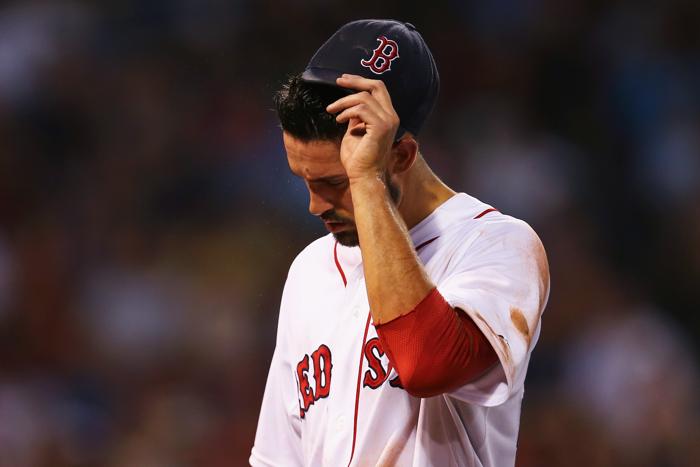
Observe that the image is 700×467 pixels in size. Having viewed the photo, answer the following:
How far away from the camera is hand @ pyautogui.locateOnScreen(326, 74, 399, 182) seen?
1.67 meters

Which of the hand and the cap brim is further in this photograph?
the cap brim

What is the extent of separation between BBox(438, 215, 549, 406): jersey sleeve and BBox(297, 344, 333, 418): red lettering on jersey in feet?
1.01

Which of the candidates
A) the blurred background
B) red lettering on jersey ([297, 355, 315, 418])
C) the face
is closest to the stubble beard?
the face

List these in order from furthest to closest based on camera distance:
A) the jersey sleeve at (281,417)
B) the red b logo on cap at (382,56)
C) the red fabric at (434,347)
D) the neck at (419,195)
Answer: the jersey sleeve at (281,417) < the neck at (419,195) < the red b logo on cap at (382,56) < the red fabric at (434,347)

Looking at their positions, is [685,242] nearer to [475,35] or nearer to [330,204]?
[475,35]

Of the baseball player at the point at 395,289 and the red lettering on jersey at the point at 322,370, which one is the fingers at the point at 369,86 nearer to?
the baseball player at the point at 395,289

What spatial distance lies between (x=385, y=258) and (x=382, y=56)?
426mm

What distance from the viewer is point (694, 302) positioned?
172 inches

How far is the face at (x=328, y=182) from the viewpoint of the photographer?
5.98 ft

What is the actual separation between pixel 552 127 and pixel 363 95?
3.25 meters

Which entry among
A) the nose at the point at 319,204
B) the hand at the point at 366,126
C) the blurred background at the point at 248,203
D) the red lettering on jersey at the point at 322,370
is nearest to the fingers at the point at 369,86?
the hand at the point at 366,126

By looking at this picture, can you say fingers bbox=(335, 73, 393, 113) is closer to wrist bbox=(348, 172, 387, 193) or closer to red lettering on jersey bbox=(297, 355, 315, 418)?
wrist bbox=(348, 172, 387, 193)

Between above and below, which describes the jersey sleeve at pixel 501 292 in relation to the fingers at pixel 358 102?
below

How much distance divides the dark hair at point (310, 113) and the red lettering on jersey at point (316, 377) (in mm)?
436
